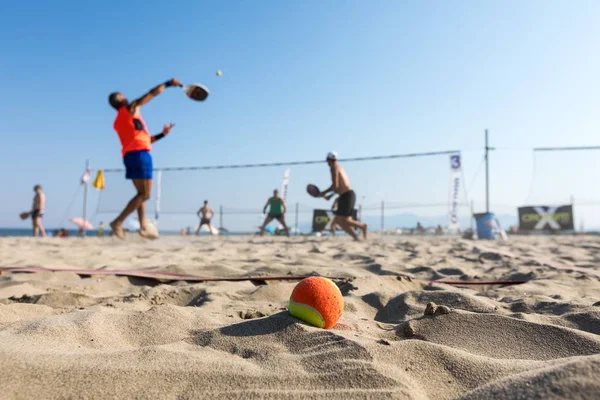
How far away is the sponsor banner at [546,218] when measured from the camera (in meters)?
12.5

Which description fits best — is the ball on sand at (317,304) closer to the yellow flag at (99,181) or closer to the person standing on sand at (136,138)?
the person standing on sand at (136,138)

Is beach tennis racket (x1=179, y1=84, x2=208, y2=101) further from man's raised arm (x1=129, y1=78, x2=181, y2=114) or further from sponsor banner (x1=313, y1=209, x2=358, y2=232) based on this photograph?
sponsor banner (x1=313, y1=209, x2=358, y2=232)

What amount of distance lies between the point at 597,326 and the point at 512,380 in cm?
82

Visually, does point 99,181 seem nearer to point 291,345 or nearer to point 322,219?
point 322,219

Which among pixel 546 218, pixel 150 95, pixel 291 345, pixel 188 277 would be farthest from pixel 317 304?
pixel 546 218

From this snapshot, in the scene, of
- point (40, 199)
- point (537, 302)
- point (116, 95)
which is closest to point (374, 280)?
point (537, 302)

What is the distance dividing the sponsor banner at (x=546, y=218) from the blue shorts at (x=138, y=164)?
12.0 m

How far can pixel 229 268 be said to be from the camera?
3.02m

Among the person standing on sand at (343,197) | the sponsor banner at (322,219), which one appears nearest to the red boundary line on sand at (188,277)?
the person standing on sand at (343,197)

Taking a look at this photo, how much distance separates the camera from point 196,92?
15.5 ft

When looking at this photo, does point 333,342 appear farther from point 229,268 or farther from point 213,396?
point 229,268

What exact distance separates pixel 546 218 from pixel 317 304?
13.5m

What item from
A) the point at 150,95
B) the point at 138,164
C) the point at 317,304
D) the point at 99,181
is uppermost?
the point at 150,95

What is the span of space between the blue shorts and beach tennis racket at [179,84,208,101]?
0.83 meters
